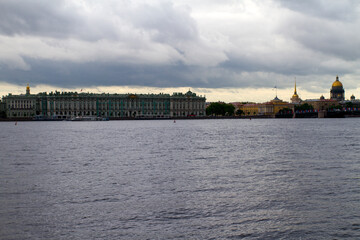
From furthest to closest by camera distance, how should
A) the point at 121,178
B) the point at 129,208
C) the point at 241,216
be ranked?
the point at 121,178 < the point at 129,208 < the point at 241,216

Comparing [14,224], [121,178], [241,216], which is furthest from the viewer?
[121,178]

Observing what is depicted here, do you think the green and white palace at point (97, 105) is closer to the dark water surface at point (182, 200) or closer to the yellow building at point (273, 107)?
the yellow building at point (273, 107)

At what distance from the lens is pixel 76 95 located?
140m

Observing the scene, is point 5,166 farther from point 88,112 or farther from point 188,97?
point 188,97

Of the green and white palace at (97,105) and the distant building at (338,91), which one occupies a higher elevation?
the distant building at (338,91)

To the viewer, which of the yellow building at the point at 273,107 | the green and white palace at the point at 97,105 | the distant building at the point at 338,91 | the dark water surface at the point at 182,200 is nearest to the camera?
the dark water surface at the point at 182,200

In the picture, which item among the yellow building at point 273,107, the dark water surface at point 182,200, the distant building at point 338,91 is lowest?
the dark water surface at point 182,200

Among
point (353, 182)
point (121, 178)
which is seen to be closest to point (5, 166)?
point (121, 178)

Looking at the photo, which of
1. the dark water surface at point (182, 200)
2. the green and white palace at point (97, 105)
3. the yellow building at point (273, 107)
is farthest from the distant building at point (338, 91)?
the dark water surface at point (182, 200)

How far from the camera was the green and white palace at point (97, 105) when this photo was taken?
452 feet

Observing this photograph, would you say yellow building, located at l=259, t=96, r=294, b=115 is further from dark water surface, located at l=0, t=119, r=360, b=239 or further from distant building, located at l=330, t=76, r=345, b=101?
dark water surface, located at l=0, t=119, r=360, b=239

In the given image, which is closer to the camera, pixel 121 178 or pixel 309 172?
pixel 121 178

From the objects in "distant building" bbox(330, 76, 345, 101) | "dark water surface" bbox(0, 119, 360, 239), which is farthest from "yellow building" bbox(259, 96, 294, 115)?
"dark water surface" bbox(0, 119, 360, 239)

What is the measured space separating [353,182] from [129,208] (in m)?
7.16
